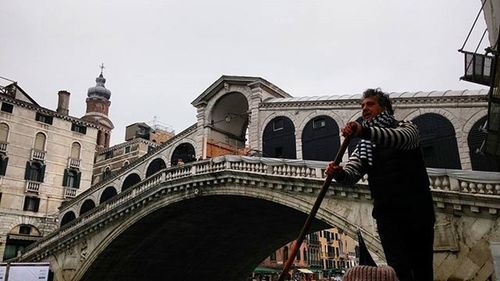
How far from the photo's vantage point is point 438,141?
16297mm

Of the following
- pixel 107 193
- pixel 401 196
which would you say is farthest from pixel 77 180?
pixel 401 196

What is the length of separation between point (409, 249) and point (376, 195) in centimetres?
44

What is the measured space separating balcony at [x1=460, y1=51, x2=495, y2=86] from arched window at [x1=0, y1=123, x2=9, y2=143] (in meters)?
28.9

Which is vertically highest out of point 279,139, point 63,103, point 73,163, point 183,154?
point 63,103

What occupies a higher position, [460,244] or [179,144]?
[179,144]

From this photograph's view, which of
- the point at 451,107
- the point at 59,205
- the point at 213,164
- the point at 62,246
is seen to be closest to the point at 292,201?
the point at 213,164

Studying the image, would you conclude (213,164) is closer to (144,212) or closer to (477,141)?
(144,212)

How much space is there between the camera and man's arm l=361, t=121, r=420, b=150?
2811 millimetres

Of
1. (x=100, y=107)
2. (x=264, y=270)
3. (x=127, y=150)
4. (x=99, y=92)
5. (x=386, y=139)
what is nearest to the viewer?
(x=386, y=139)

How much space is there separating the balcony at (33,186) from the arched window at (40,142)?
2529 mm

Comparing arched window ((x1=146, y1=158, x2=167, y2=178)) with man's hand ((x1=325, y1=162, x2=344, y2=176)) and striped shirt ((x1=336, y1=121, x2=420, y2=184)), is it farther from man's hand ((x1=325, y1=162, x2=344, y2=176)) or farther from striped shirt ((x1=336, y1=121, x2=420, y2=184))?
man's hand ((x1=325, y1=162, x2=344, y2=176))

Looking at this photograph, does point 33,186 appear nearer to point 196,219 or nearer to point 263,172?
point 196,219

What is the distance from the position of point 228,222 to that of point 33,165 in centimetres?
1606

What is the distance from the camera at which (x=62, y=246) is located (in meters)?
24.2
